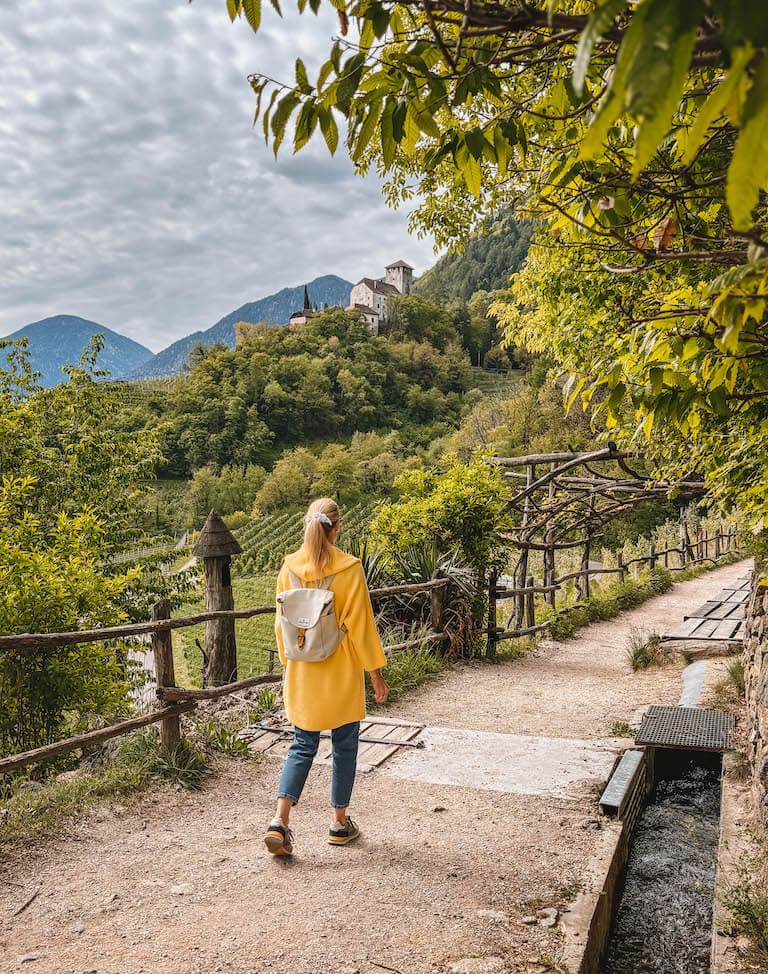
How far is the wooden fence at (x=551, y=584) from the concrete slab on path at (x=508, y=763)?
2.27 metres

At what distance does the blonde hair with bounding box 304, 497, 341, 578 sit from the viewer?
330 centimetres

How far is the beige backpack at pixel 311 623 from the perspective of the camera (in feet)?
10.7

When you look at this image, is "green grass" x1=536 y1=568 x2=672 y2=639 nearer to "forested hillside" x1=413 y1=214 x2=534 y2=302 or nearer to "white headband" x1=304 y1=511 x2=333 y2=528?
"white headband" x1=304 y1=511 x2=333 y2=528

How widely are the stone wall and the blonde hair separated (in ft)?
6.74

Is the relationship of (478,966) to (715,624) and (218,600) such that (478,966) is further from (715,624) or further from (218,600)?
(715,624)

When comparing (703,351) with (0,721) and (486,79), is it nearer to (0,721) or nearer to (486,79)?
(486,79)

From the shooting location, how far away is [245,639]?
32.8 m

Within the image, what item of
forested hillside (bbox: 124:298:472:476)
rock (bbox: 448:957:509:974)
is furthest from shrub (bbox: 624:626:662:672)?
forested hillside (bbox: 124:298:472:476)

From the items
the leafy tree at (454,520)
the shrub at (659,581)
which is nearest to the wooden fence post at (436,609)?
the leafy tree at (454,520)

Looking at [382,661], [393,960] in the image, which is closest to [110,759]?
[382,661]

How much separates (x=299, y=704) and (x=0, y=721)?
7.62ft

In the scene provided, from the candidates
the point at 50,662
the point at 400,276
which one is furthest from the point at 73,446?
the point at 400,276

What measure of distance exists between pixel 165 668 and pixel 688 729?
3.48 m

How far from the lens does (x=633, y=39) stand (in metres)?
0.65
